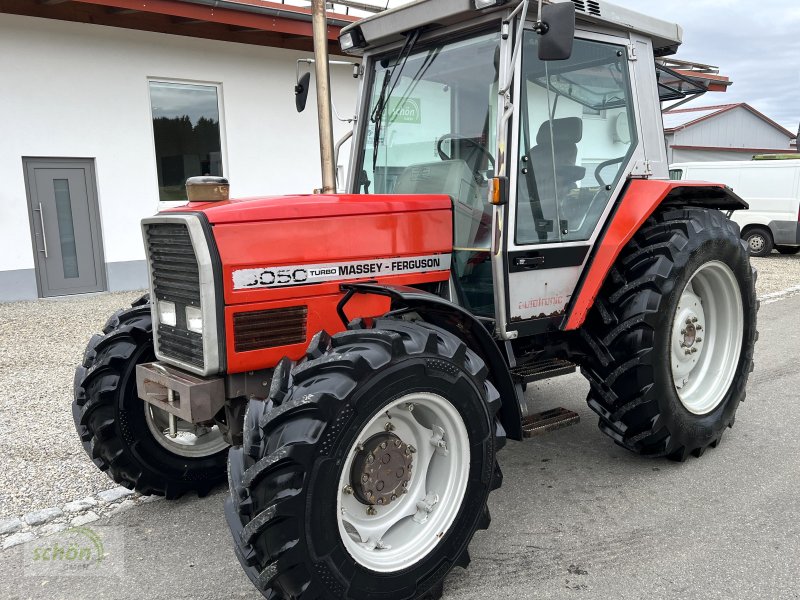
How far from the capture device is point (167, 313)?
288 cm

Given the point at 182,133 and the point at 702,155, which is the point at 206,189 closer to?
the point at 182,133

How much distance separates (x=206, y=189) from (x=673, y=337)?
2.67m

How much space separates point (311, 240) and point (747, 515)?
8.05 ft

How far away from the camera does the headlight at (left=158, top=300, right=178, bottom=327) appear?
2836mm

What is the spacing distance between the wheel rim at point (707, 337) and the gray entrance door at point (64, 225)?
820cm

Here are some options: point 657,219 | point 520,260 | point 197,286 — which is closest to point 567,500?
point 520,260

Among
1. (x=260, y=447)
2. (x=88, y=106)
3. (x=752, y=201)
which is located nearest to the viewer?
(x=260, y=447)

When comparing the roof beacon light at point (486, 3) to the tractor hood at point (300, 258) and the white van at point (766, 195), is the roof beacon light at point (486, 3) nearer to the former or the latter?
the tractor hood at point (300, 258)

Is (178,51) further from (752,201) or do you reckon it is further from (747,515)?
(752,201)

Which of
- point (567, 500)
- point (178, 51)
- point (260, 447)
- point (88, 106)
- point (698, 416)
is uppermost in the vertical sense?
point (178, 51)

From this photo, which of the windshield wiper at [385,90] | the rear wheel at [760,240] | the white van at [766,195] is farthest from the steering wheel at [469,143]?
the rear wheel at [760,240]

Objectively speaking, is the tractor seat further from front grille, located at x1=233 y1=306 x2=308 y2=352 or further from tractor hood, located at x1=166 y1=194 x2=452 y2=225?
front grille, located at x1=233 y1=306 x2=308 y2=352

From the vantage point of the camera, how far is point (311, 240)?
277 cm

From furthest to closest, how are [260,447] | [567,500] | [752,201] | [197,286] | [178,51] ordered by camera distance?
[752,201] → [178,51] → [567,500] → [197,286] → [260,447]
